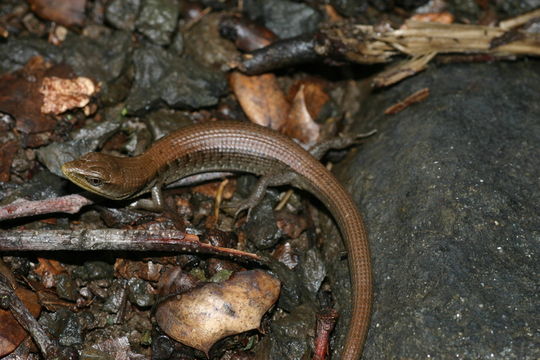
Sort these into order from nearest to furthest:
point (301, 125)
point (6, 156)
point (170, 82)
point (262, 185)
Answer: point (6, 156) → point (262, 185) → point (170, 82) → point (301, 125)

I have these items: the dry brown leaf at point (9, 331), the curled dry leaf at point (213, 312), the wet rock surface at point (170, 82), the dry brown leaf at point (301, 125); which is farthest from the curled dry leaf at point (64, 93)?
the curled dry leaf at point (213, 312)

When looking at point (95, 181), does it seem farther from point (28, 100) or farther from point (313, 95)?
point (313, 95)

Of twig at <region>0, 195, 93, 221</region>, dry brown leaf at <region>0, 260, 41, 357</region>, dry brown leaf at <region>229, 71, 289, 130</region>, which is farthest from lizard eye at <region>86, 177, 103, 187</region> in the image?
dry brown leaf at <region>229, 71, 289, 130</region>

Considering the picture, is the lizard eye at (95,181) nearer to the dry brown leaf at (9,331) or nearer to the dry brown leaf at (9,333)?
the dry brown leaf at (9,331)

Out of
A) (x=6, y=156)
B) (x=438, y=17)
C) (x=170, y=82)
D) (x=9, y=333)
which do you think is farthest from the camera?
(x=438, y=17)

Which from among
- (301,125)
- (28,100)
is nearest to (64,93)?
(28,100)

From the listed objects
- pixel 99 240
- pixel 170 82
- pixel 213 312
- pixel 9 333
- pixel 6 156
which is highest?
pixel 170 82
